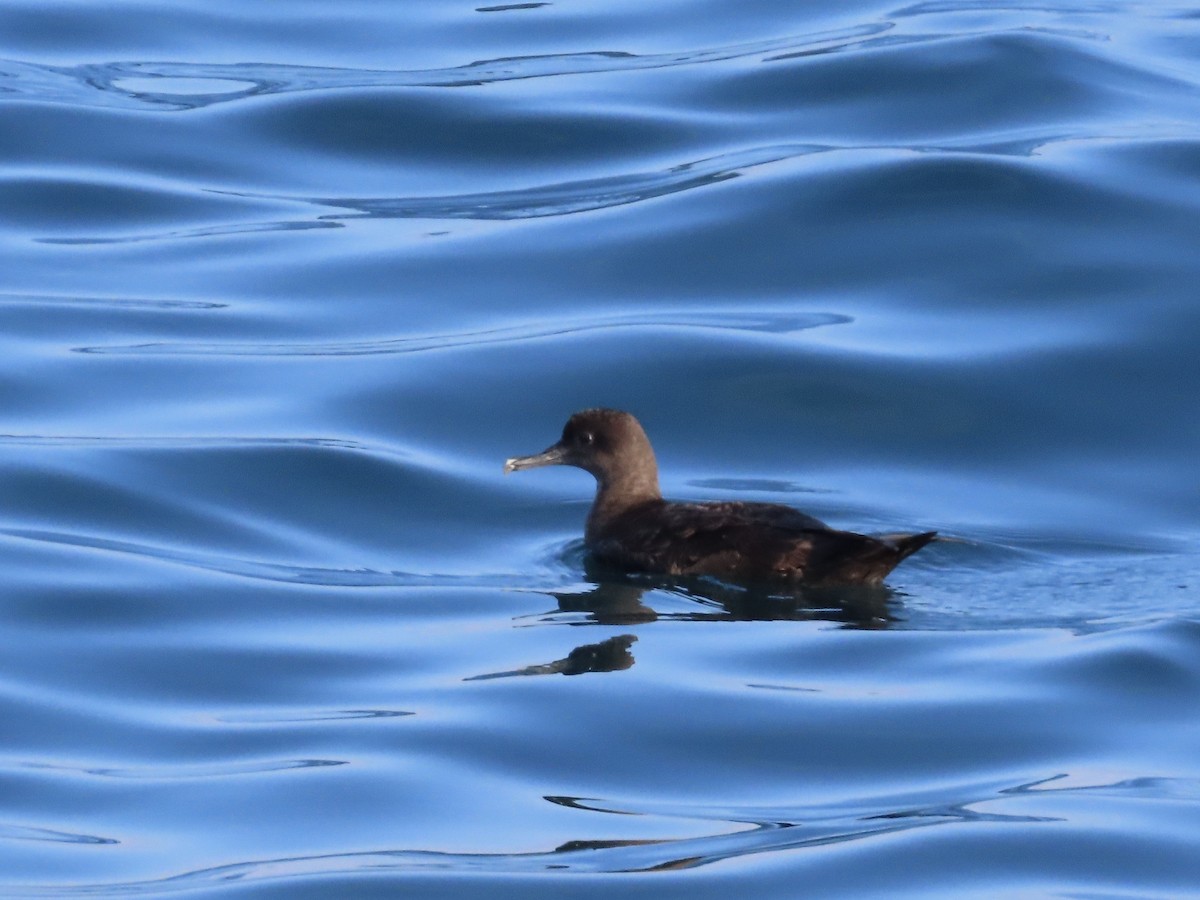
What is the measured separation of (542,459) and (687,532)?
1.14 meters

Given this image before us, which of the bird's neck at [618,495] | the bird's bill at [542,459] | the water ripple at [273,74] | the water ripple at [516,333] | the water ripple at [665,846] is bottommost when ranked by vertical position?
the water ripple at [665,846]

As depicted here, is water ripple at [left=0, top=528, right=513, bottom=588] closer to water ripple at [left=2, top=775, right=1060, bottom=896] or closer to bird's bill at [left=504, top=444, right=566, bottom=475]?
bird's bill at [left=504, top=444, right=566, bottom=475]

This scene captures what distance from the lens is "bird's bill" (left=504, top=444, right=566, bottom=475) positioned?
36.0ft

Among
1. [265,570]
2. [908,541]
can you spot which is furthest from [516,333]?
[908,541]

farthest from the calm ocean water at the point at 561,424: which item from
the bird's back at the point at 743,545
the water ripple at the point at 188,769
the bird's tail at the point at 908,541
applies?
the bird's tail at the point at 908,541

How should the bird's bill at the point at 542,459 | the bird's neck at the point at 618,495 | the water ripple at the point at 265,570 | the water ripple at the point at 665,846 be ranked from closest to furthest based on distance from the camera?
the water ripple at the point at 665,846 → the water ripple at the point at 265,570 → the bird's neck at the point at 618,495 → the bird's bill at the point at 542,459

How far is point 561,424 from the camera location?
39.6 ft

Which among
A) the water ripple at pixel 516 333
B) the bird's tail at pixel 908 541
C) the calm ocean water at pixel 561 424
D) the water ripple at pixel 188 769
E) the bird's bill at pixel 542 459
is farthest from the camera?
the water ripple at pixel 516 333

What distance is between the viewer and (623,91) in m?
18.0

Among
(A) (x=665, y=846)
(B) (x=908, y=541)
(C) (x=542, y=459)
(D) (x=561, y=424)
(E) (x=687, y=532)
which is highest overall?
(D) (x=561, y=424)

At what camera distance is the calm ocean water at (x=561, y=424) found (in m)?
6.92

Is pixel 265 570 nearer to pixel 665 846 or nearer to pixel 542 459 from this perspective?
pixel 542 459

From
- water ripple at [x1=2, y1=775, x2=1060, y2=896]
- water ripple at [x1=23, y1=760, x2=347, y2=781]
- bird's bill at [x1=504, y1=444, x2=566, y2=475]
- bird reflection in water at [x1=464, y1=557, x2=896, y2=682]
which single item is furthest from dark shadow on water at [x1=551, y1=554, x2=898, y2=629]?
water ripple at [x1=23, y1=760, x2=347, y2=781]

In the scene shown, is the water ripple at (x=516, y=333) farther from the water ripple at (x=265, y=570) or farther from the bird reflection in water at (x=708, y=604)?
the water ripple at (x=265, y=570)
